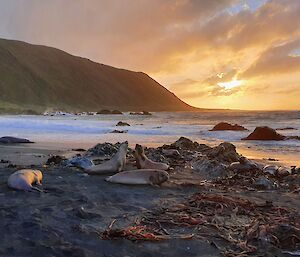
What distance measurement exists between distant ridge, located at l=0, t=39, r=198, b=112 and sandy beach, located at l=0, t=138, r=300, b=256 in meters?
111

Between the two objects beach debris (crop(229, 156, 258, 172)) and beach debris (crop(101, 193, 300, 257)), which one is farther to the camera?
beach debris (crop(229, 156, 258, 172))

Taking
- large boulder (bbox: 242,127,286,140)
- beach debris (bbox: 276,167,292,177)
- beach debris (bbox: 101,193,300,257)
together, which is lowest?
beach debris (bbox: 101,193,300,257)

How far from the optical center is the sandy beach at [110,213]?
4.54 m

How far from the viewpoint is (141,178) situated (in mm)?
8297

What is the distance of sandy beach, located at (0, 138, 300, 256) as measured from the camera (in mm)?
4535

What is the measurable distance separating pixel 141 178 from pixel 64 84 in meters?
148

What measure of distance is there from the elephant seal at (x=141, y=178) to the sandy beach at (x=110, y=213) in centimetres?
17

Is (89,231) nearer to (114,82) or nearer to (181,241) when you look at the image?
(181,241)

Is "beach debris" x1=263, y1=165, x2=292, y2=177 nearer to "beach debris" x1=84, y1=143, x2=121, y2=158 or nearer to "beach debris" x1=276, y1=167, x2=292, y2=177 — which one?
"beach debris" x1=276, y1=167, x2=292, y2=177

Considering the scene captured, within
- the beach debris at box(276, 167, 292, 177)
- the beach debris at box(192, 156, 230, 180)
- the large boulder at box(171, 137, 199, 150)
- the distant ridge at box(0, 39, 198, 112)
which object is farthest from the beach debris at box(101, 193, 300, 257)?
the distant ridge at box(0, 39, 198, 112)

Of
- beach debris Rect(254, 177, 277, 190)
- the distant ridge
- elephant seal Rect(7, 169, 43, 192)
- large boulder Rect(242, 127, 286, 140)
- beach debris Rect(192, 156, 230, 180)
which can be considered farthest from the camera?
the distant ridge

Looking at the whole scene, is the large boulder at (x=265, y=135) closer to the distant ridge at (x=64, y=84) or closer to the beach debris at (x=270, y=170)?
the beach debris at (x=270, y=170)

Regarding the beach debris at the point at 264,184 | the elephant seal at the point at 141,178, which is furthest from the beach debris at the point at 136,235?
the beach debris at the point at 264,184

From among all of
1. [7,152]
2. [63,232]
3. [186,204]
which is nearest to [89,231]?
[63,232]
